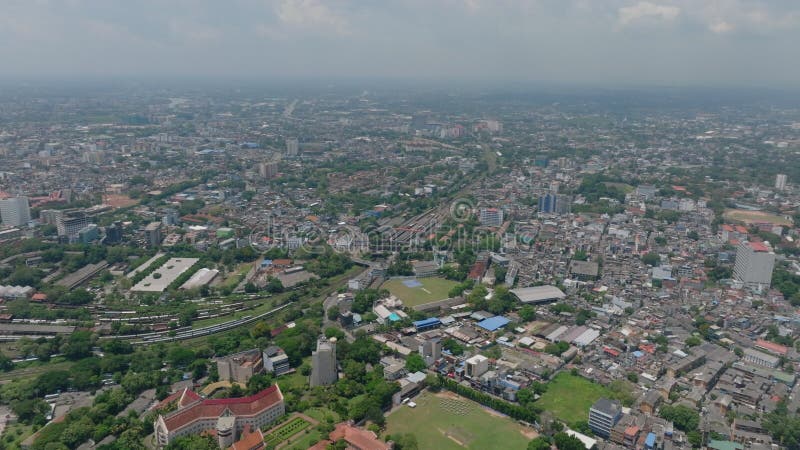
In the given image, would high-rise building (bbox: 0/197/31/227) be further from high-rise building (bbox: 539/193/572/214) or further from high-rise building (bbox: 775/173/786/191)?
high-rise building (bbox: 775/173/786/191)

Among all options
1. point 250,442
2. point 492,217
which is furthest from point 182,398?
point 492,217

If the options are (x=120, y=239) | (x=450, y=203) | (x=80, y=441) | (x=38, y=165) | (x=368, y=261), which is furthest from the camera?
(x=38, y=165)

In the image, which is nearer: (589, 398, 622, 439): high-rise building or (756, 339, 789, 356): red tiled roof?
(589, 398, 622, 439): high-rise building

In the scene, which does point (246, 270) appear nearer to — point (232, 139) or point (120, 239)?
point (120, 239)

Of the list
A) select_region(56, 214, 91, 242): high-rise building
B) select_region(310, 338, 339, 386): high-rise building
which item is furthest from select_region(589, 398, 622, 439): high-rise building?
select_region(56, 214, 91, 242): high-rise building

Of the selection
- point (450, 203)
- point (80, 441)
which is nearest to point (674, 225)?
point (450, 203)

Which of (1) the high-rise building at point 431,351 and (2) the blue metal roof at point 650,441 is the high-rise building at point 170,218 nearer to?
(1) the high-rise building at point 431,351

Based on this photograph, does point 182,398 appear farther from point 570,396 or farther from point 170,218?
point 170,218

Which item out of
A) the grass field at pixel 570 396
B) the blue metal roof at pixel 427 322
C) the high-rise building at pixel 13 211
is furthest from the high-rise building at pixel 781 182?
the high-rise building at pixel 13 211
